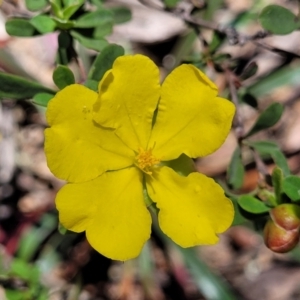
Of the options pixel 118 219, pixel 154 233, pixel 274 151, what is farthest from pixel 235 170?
pixel 154 233

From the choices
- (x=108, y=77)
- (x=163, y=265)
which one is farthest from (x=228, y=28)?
(x=163, y=265)

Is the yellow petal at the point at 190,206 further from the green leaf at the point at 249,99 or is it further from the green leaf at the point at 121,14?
the green leaf at the point at 121,14

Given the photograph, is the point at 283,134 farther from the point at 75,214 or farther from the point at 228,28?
the point at 75,214

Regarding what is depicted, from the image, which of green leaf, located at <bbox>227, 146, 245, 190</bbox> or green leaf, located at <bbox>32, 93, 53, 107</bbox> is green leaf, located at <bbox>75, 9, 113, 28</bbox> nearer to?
green leaf, located at <bbox>32, 93, 53, 107</bbox>

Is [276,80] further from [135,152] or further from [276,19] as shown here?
[135,152]

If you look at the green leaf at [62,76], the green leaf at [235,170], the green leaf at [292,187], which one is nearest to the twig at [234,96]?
the green leaf at [235,170]
